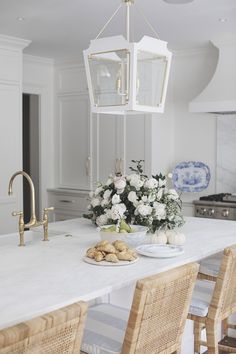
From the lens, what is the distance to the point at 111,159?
602 cm

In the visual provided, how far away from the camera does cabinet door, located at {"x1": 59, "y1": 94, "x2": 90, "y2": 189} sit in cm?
626

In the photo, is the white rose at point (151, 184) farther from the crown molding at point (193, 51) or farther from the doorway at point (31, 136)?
the doorway at point (31, 136)

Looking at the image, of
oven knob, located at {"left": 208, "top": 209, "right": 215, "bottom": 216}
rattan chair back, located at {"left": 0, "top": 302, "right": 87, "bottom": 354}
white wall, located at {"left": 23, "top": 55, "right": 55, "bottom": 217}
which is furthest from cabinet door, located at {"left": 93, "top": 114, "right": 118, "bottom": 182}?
rattan chair back, located at {"left": 0, "top": 302, "right": 87, "bottom": 354}

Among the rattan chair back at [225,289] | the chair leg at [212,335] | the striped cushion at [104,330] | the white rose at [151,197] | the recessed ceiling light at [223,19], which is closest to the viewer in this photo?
the striped cushion at [104,330]

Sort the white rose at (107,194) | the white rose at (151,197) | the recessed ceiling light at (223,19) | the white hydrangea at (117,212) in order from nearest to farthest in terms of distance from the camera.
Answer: the white hydrangea at (117,212) → the white rose at (151,197) → the white rose at (107,194) → the recessed ceiling light at (223,19)

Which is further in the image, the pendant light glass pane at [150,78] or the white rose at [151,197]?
the white rose at [151,197]

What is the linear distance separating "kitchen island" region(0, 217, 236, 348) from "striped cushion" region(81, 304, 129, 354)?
0.21 m

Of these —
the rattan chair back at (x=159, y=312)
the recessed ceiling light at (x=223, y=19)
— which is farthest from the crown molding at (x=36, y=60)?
the rattan chair back at (x=159, y=312)

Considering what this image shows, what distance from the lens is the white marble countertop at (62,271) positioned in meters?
1.62

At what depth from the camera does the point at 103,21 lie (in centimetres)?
432

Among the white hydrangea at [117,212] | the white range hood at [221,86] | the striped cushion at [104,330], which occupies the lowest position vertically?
the striped cushion at [104,330]

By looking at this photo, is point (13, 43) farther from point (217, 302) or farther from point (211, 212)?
A: point (217, 302)

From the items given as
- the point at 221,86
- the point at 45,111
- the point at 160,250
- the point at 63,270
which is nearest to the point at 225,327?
the point at 160,250

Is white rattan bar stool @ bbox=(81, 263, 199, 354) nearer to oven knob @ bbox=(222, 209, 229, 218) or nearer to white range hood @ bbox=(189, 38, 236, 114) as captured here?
oven knob @ bbox=(222, 209, 229, 218)
